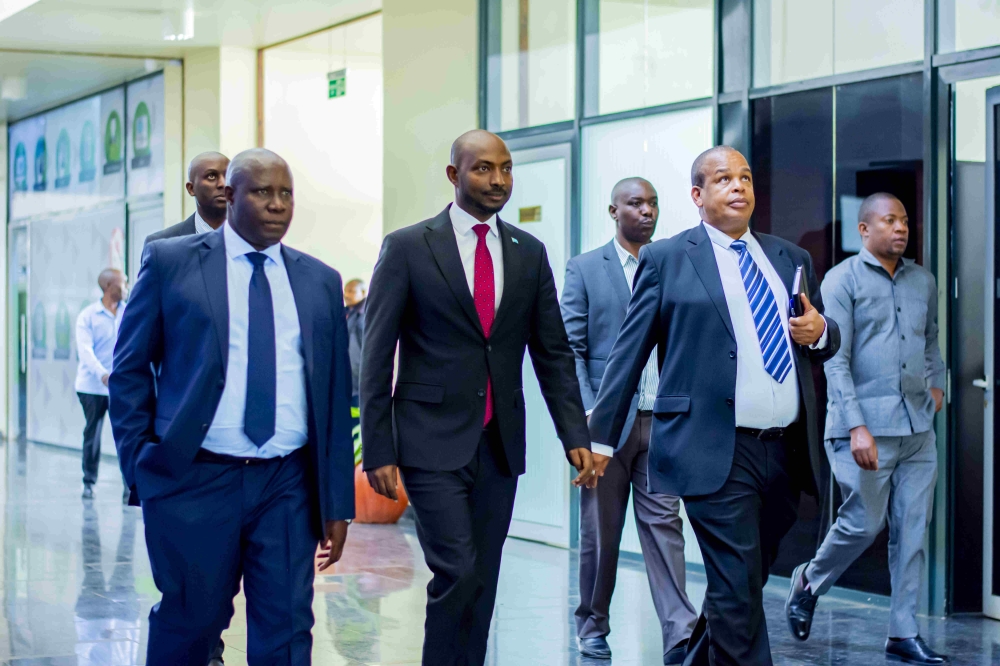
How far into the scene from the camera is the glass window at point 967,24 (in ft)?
23.5

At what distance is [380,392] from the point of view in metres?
4.58

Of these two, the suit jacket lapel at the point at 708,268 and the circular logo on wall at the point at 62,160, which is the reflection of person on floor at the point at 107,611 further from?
the circular logo on wall at the point at 62,160

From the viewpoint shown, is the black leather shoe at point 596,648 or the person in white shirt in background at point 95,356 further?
the person in white shirt in background at point 95,356

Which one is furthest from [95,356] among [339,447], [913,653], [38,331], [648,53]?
[339,447]

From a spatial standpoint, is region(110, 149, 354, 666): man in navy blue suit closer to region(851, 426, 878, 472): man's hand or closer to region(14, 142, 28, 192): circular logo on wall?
region(851, 426, 878, 472): man's hand

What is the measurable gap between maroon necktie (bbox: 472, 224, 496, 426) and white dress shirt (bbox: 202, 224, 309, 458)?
0.79 metres

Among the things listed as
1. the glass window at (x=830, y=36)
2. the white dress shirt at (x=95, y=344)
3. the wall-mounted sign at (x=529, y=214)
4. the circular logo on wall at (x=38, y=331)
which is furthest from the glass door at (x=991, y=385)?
the circular logo on wall at (x=38, y=331)

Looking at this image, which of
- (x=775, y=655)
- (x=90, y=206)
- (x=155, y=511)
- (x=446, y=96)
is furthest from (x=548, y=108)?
(x=90, y=206)

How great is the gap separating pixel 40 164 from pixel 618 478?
51.9 ft

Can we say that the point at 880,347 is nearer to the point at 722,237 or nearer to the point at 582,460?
the point at 722,237

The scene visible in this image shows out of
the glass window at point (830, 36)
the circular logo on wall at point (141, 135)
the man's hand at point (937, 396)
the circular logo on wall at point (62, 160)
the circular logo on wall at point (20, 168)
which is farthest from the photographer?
the circular logo on wall at point (20, 168)

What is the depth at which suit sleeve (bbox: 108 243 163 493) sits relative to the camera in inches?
156

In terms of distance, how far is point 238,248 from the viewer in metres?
4.07

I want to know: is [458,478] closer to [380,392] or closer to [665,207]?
[380,392]
